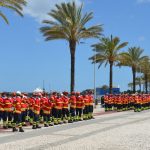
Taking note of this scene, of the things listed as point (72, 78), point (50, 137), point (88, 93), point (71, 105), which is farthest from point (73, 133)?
point (72, 78)

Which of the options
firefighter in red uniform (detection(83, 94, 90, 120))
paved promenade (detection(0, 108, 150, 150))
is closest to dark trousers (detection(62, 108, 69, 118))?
firefighter in red uniform (detection(83, 94, 90, 120))

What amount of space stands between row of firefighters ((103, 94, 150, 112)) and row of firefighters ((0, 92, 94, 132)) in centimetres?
1381

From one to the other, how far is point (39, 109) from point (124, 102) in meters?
22.3

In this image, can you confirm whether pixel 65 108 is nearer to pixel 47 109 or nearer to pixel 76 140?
pixel 47 109

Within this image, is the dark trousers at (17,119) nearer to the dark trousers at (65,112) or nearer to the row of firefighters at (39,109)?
the row of firefighters at (39,109)

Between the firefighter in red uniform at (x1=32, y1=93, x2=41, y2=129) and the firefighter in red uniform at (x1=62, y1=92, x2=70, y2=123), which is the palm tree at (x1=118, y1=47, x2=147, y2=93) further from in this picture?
the firefighter in red uniform at (x1=32, y1=93, x2=41, y2=129)

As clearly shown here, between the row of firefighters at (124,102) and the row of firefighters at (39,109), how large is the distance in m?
13.8

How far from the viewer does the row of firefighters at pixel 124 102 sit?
41.2 meters

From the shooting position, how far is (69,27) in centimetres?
4341

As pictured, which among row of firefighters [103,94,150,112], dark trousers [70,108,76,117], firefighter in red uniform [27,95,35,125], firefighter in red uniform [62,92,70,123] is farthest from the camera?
row of firefighters [103,94,150,112]

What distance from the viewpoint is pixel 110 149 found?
46.3 feet

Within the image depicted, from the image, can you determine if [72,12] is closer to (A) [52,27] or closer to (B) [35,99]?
(A) [52,27]

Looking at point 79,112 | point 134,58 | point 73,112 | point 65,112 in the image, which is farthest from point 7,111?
point 134,58

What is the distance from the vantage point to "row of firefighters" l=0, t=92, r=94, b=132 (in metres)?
20.4
